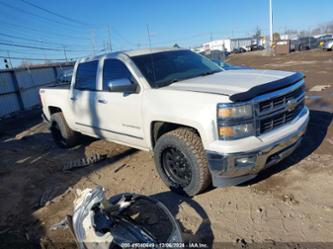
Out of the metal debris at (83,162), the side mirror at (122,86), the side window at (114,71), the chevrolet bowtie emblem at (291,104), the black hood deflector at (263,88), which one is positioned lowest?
the metal debris at (83,162)

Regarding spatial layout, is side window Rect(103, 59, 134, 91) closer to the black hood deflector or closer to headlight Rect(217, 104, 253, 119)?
headlight Rect(217, 104, 253, 119)

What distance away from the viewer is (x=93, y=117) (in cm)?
525

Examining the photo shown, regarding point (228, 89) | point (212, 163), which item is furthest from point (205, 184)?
point (228, 89)

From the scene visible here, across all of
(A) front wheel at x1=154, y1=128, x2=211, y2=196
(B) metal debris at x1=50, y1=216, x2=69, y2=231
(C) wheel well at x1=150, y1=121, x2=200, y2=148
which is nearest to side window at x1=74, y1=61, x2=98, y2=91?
(C) wheel well at x1=150, y1=121, x2=200, y2=148

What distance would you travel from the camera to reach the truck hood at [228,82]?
3.41 m

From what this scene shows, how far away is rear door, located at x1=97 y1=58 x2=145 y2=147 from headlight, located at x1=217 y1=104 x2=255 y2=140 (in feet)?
4.37

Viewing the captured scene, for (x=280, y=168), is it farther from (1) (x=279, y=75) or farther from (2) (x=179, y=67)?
(2) (x=179, y=67)

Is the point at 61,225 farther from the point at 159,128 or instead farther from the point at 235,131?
the point at 235,131

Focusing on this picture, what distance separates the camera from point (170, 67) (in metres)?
4.55

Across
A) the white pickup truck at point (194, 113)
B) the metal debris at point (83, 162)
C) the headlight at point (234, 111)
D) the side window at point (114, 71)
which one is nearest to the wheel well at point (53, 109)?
the metal debris at point (83, 162)

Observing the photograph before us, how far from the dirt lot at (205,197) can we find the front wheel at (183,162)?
195 mm

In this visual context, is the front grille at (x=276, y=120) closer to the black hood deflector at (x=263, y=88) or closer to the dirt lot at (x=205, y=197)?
the black hood deflector at (x=263, y=88)

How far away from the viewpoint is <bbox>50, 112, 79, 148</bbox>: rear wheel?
6.35 metres

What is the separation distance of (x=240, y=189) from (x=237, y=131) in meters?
1.08
